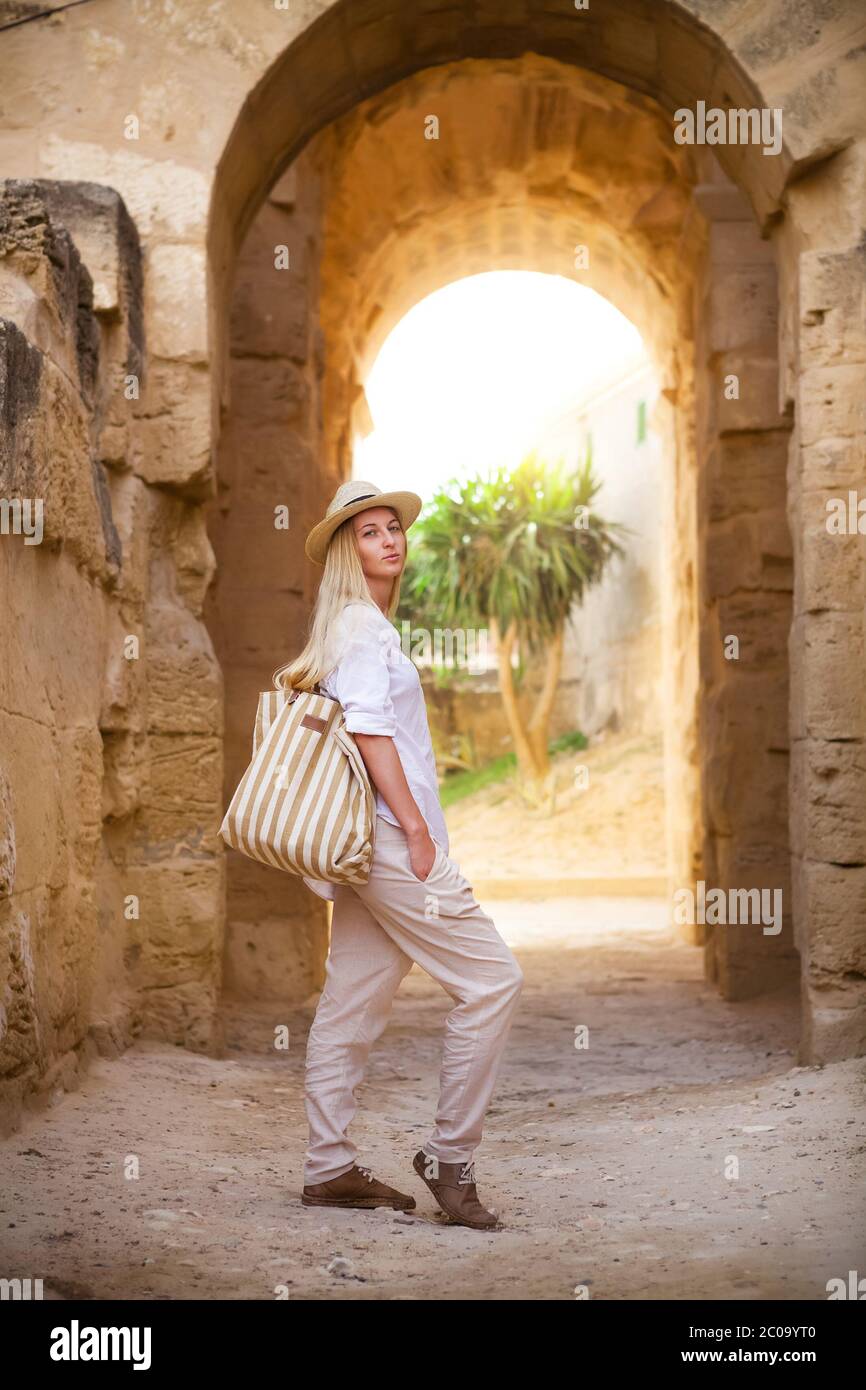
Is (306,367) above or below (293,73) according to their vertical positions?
below

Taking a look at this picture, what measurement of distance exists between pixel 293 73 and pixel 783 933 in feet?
15.3

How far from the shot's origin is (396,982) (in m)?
Result: 3.25

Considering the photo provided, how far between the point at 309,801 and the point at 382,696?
279mm

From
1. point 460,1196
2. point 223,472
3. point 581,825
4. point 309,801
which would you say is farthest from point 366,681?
point 581,825

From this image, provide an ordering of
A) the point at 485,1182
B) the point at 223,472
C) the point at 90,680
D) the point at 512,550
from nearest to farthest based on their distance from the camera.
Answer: the point at 485,1182 < the point at 90,680 < the point at 223,472 < the point at 512,550

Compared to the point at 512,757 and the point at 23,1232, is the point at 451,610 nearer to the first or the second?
the point at 512,757

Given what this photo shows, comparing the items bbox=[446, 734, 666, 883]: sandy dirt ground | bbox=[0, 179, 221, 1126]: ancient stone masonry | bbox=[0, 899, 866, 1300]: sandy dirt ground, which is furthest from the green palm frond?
bbox=[0, 179, 221, 1126]: ancient stone masonry

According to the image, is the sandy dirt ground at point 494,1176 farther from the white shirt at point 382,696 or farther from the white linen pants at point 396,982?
the white shirt at point 382,696

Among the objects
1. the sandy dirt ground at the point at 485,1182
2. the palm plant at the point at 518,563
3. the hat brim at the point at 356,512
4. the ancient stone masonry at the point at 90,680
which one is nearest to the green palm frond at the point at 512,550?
the palm plant at the point at 518,563

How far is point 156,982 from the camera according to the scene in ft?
15.7

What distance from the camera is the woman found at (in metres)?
3.08

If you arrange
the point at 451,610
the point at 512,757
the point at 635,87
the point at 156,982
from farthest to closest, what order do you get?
the point at 512,757 → the point at 451,610 → the point at 635,87 → the point at 156,982

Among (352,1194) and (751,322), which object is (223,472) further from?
(352,1194)
